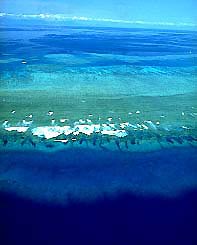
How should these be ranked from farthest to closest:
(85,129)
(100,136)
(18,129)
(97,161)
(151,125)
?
(151,125) → (85,129) → (18,129) → (100,136) → (97,161)

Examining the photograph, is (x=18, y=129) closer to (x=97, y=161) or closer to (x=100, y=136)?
(x=100, y=136)

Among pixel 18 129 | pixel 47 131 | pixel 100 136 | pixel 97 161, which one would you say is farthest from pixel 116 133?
pixel 18 129

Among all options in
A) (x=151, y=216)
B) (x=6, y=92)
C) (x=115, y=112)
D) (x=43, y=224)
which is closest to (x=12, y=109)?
(x=6, y=92)

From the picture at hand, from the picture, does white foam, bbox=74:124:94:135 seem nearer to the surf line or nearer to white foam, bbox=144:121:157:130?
the surf line

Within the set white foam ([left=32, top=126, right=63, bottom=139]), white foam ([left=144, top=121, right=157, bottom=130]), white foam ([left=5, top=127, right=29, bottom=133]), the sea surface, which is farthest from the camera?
white foam ([left=144, top=121, right=157, bottom=130])

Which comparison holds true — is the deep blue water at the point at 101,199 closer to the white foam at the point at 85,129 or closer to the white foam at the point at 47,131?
the white foam at the point at 47,131

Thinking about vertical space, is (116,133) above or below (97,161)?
above

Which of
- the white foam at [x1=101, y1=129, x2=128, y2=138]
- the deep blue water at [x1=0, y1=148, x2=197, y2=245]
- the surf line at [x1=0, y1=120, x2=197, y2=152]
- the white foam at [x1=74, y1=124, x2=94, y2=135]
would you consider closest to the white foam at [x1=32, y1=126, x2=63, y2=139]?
the surf line at [x1=0, y1=120, x2=197, y2=152]

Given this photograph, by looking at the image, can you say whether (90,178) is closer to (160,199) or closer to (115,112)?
(160,199)

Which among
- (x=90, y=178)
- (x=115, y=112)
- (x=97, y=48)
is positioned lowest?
(x=90, y=178)
